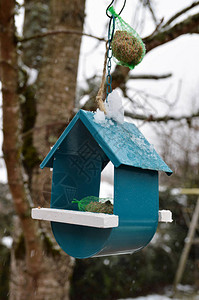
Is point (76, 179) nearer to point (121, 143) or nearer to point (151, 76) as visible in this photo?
point (121, 143)

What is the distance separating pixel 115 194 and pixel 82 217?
16 centimetres

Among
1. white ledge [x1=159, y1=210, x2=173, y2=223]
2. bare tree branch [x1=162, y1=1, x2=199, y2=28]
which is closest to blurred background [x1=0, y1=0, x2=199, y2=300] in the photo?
bare tree branch [x1=162, y1=1, x2=199, y2=28]

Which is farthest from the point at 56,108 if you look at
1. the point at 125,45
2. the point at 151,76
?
the point at 125,45

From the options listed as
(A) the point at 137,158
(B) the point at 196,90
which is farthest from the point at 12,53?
(B) the point at 196,90

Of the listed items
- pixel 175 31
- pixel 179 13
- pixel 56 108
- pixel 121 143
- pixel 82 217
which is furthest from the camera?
pixel 56 108

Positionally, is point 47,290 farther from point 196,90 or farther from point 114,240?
point 196,90

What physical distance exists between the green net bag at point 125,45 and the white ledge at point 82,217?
651 millimetres

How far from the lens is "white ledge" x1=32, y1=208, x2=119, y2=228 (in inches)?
44.4

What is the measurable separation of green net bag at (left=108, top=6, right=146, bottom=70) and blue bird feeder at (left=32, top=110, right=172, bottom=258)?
27 cm

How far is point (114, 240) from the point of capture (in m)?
1.24

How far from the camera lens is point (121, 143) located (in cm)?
136

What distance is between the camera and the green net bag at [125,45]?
4.46ft

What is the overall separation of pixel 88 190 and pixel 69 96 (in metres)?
1.99

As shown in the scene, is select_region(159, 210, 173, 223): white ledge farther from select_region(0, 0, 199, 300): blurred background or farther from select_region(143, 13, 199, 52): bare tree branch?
select_region(143, 13, 199, 52): bare tree branch
